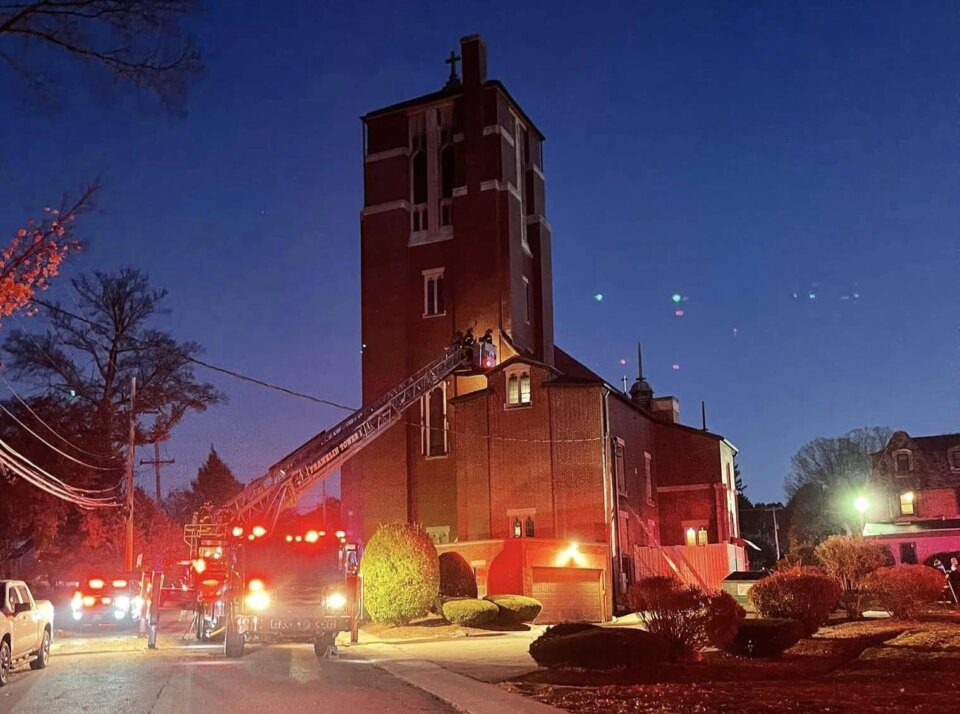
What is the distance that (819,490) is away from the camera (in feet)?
287

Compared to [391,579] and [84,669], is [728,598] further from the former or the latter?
[391,579]

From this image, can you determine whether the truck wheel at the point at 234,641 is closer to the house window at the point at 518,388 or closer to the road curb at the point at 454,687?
the road curb at the point at 454,687

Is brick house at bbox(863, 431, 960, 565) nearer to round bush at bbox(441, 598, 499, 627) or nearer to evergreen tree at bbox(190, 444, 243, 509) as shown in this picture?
round bush at bbox(441, 598, 499, 627)

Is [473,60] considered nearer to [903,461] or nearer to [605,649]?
[903,461]

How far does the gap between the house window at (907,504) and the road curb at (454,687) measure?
165 feet

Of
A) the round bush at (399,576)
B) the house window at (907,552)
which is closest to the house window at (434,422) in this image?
the round bush at (399,576)

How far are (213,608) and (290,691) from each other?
10893 millimetres

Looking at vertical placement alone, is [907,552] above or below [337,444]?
below

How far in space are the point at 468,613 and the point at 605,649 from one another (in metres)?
15.5

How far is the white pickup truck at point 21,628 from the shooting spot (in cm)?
1730

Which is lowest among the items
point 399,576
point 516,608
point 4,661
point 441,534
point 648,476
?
point 516,608

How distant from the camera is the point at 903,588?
26.8 meters

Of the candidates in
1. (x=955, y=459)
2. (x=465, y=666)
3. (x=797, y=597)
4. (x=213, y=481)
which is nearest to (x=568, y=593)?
(x=797, y=597)

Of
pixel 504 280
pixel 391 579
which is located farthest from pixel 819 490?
pixel 391 579
